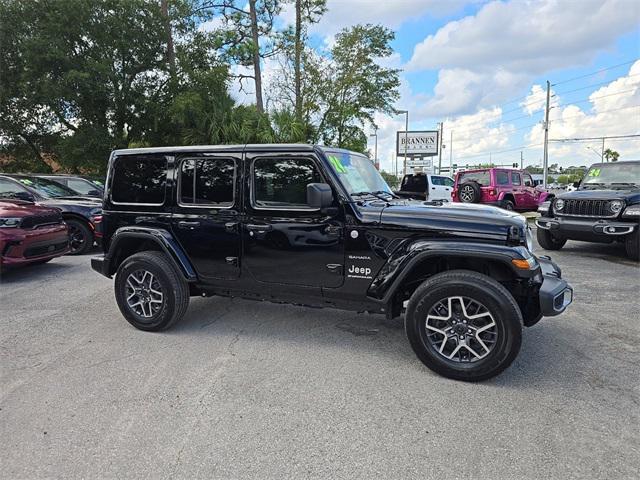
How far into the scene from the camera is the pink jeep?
15023 millimetres

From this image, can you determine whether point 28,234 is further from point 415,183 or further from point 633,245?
point 633,245

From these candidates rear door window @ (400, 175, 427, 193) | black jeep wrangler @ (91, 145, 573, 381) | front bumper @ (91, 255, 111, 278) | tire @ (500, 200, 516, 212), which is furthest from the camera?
tire @ (500, 200, 516, 212)

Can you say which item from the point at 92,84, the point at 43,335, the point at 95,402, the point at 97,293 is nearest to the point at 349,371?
the point at 95,402

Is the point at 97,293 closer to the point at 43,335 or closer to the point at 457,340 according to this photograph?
the point at 43,335

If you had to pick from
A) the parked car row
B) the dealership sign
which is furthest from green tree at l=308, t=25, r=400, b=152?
the dealership sign

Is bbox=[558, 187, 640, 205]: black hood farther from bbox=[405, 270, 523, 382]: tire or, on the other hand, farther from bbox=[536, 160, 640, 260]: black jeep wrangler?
bbox=[405, 270, 523, 382]: tire

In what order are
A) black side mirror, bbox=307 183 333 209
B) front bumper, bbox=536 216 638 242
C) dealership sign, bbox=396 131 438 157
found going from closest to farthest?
black side mirror, bbox=307 183 333 209 < front bumper, bbox=536 216 638 242 < dealership sign, bbox=396 131 438 157

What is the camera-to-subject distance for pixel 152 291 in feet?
13.9

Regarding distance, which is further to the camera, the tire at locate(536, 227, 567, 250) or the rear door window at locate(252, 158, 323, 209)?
the tire at locate(536, 227, 567, 250)

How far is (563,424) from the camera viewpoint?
105 inches

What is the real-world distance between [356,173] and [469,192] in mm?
12231

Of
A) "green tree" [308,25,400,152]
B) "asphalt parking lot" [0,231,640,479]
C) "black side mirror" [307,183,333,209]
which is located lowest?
"asphalt parking lot" [0,231,640,479]

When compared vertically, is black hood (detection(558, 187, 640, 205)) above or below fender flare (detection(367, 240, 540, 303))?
above

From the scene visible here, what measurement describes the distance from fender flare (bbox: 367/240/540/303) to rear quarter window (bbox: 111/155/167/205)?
7.80ft
